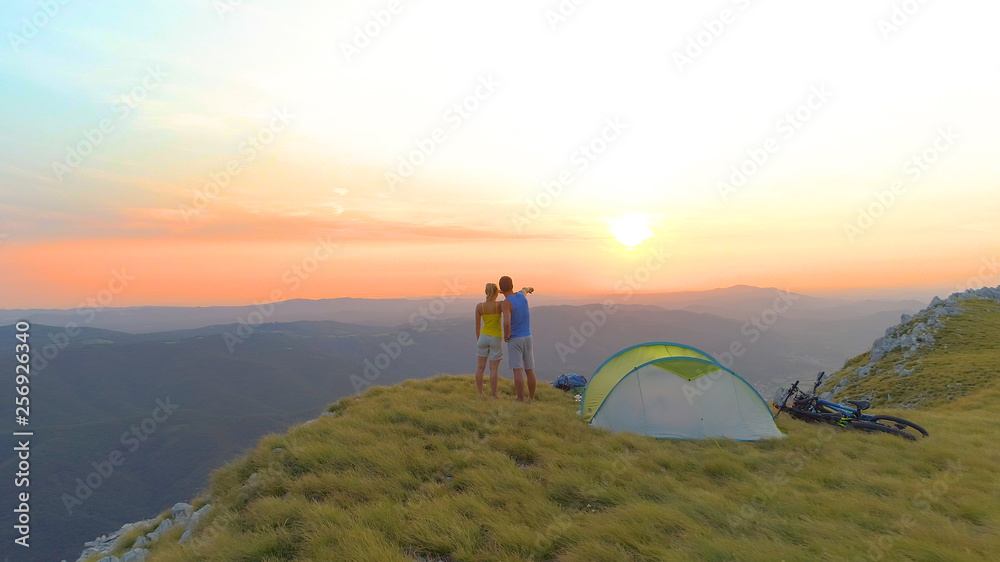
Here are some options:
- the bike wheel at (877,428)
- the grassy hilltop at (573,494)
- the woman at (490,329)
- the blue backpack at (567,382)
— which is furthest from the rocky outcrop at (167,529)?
the bike wheel at (877,428)

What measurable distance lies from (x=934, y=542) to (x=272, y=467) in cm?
979

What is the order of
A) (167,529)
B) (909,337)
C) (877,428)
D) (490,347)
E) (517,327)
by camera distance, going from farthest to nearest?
(909,337) → (490,347) → (517,327) → (877,428) → (167,529)

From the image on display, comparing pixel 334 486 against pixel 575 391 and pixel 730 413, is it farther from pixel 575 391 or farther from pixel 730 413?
pixel 575 391

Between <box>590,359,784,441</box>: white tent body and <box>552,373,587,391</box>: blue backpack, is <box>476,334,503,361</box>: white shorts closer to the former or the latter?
<box>590,359,784,441</box>: white tent body

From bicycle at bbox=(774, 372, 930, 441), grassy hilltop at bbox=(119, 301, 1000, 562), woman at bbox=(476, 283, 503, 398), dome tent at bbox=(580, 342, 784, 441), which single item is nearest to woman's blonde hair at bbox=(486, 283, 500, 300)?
woman at bbox=(476, 283, 503, 398)

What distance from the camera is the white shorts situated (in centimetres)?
1212

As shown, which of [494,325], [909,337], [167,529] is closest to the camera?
[167,529]

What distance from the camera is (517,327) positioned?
11844mm

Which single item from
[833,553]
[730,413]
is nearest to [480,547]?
[833,553]

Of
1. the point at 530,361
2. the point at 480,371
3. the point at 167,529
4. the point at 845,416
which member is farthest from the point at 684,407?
the point at 167,529

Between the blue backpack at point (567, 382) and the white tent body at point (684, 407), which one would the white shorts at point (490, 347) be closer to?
the white tent body at point (684, 407)

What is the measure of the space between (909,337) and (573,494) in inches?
1521

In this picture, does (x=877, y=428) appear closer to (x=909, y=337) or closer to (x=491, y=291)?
(x=491, y=291)

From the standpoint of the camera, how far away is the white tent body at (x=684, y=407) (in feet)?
34.8
